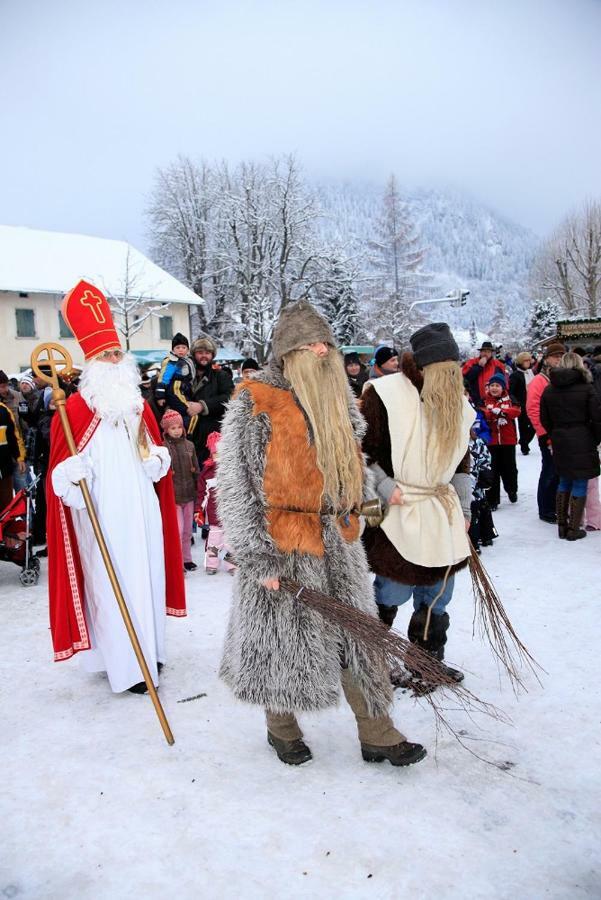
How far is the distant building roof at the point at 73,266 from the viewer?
1287 inches

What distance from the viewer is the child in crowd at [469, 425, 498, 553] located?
256 inches

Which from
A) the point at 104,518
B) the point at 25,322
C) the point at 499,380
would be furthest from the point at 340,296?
the point at 104,518

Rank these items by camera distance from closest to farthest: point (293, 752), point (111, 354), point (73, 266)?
point (293, 752) < point (111, 354) < point (73, 266)

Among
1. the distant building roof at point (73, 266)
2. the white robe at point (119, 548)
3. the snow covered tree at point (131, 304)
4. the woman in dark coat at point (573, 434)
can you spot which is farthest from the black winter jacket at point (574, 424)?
the distant building roof at point (73, 266)

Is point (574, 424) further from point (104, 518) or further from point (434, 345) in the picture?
point (104, 518)

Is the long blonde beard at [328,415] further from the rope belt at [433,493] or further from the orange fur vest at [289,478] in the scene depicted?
the rope belt at [433,493]

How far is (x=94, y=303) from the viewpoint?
4035mm

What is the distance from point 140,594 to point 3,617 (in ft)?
7.37

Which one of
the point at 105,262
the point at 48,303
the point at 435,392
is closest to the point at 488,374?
the point at 435,392

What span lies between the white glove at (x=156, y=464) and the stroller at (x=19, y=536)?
9.80 ft

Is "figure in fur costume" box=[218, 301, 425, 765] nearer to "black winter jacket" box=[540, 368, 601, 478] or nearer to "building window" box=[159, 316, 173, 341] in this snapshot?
"black winter jacket" box=[540, 368, 601, 478]

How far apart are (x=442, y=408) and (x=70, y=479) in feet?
6.74

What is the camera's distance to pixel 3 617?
5629mm

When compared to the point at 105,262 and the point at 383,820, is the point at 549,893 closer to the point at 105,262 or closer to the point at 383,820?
the point at 383,820
